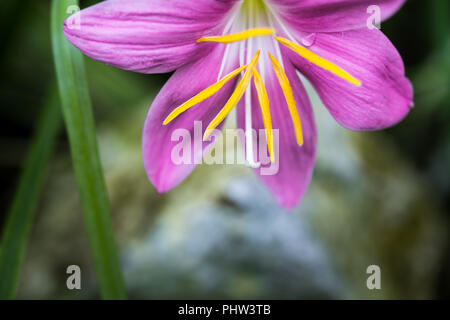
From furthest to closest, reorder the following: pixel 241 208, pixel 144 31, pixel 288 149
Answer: pixel 241 208 → pixel 288 149 → pixel 144 31

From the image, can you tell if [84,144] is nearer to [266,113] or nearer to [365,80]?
[266,113]

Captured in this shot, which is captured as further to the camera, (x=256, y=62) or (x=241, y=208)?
(x=241, y=208)

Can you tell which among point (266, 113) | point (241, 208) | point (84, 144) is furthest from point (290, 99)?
point (241, 208)

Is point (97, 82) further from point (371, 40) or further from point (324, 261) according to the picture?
point (371, 40)

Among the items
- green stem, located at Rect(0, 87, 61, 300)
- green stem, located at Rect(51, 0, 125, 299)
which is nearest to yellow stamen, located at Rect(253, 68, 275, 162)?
green stem, located at Rect(51, 0, 125, 299)

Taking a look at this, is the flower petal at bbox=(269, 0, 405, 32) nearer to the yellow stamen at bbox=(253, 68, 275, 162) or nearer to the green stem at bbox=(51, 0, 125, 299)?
the yellow stamen at bbox=(253, 68, 275, 162)

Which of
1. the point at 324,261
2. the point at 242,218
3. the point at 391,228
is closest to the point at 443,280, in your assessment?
the point at 391,228

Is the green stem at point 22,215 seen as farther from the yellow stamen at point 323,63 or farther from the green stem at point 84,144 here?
the yellow stamen at point 323,63

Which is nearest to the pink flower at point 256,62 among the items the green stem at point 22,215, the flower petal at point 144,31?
the flower petal at point 144,31
